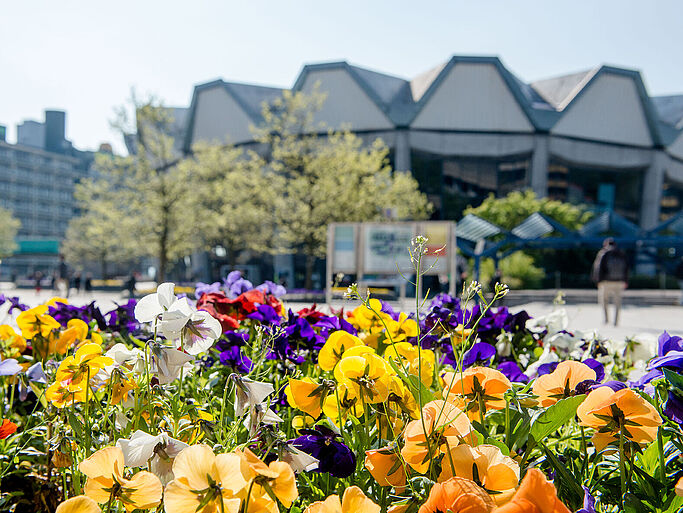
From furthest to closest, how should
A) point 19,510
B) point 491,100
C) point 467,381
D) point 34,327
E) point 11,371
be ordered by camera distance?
point 491,100, point 34,327, point 19,510, point 11,371, point 467,381

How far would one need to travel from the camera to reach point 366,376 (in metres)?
1.01

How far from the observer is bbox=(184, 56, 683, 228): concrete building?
3888 cm

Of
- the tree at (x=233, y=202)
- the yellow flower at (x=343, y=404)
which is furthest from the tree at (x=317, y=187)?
the yellow flower at (x=343, y=404)

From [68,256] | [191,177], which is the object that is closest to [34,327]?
[191,177]

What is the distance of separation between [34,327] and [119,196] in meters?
23.8

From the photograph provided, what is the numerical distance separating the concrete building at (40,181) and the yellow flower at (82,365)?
290 feet

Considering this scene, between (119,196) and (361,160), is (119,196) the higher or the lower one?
the lower one

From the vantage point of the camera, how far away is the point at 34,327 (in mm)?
2045

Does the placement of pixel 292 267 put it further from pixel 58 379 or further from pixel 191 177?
pixel 58 379

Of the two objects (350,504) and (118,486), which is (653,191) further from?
(118,486)

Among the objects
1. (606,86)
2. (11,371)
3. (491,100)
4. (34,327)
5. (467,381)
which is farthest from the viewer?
(606,86)

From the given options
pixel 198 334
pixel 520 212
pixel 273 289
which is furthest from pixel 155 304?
pixel 520 212

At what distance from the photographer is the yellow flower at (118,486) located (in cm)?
78

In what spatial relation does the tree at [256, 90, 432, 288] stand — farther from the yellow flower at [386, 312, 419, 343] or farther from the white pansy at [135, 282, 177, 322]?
the white pansy at [135, 282, 177, 322]
